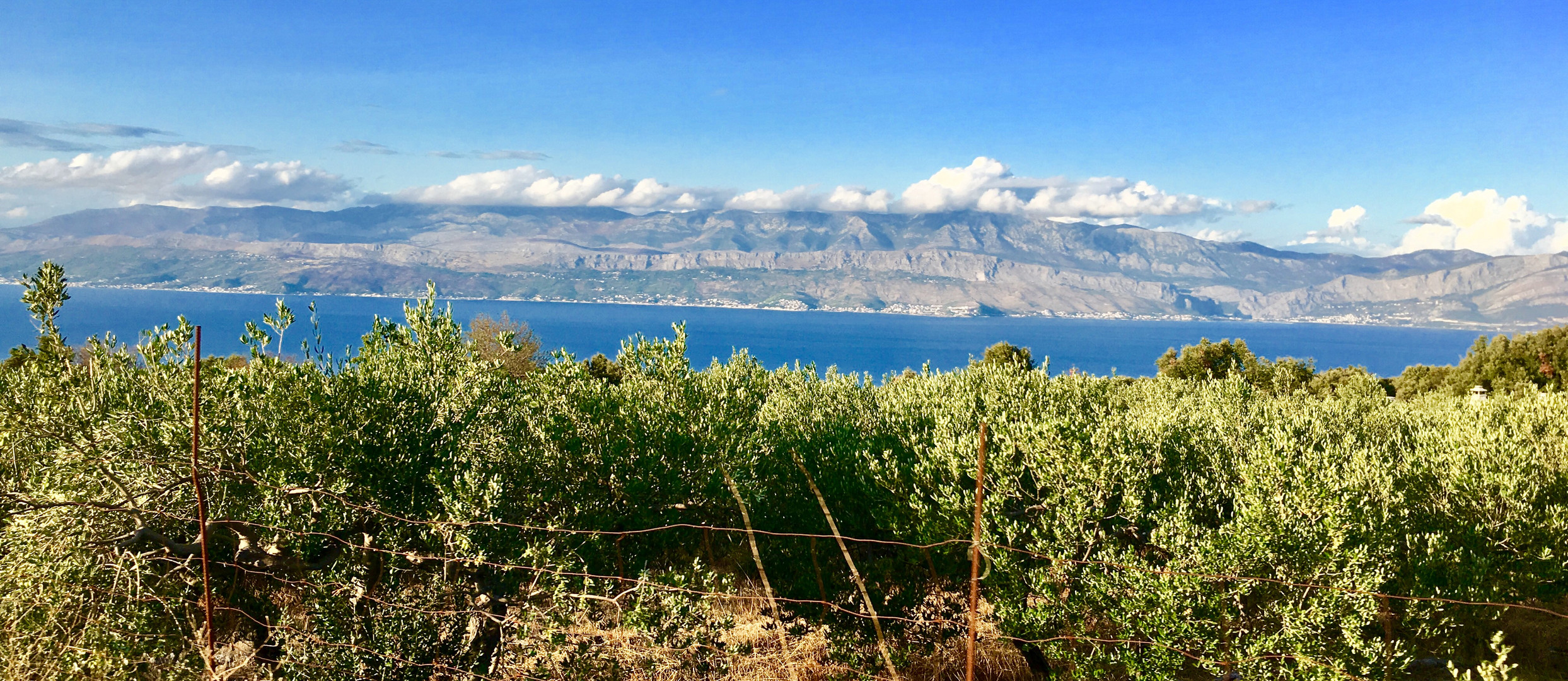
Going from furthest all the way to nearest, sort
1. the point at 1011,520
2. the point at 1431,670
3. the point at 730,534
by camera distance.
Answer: the point at 1431,670 → the point at 730,534 → the point at 1011,520

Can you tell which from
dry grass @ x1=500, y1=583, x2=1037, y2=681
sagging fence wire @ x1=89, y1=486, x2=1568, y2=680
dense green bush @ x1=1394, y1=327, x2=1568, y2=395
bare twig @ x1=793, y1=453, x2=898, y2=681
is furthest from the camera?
dense green bush @ x1=1394, y1=327, x2=1568, y2=395

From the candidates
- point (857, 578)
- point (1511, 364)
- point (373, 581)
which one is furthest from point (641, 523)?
point (1511, 364)

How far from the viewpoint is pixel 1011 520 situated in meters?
12.3

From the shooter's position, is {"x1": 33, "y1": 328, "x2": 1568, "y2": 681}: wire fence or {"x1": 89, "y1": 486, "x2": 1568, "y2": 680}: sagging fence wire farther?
{"x1": 33, "y1": 328, "x2": 1568, "y2": 681}: wire fence

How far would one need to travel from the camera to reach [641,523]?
11.1 m

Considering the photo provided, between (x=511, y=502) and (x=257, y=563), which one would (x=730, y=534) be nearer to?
(x=511, y=502)

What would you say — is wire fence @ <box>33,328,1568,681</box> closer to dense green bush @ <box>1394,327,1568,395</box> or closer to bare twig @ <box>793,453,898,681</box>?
bare twig @ <box>793,453,898,681</box>

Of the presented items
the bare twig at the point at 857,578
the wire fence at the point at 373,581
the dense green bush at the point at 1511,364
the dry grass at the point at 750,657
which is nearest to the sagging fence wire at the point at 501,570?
the wire fence at the point at 373,581

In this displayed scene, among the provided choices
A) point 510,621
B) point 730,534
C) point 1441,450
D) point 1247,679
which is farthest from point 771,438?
point 1441,450

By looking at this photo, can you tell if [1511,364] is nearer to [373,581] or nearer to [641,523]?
[641,523]

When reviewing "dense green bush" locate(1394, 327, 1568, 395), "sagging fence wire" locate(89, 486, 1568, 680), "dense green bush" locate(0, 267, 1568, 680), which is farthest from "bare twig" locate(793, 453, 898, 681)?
"dense green bush" locate(1394, 327, 1568, 395)

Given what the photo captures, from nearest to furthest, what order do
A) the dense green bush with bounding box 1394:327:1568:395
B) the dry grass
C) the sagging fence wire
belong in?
the sagging fence wire
the dry grass
the dense green bush with bounding box 1394:327:1568:395

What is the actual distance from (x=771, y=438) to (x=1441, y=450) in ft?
40.3

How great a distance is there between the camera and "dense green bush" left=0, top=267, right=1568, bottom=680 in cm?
848
